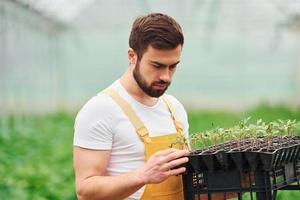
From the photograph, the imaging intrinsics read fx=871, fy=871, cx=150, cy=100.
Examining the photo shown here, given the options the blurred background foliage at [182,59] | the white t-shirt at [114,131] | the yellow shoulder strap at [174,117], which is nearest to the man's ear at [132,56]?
the white t-shirt at [114,131]

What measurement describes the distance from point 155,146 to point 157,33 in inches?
15.2

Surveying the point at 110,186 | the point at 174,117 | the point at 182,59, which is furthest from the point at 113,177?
the point at 182,59

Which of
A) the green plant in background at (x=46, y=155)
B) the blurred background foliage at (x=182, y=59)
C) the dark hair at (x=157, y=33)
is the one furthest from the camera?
the blurred background foliage at (x=182, y=59)

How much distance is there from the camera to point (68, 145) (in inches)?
472

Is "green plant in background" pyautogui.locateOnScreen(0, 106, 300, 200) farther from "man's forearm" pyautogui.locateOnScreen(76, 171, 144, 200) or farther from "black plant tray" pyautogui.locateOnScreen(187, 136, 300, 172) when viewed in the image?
"man's forearm" pyautogui.locateOnScreen(76, 171, 144, 200)

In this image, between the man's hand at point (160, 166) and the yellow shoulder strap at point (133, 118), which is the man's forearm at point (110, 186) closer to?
the man's hand at point (160, 166)

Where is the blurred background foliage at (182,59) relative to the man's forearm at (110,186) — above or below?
above

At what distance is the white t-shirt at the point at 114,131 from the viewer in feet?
9.61

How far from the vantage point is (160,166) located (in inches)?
107

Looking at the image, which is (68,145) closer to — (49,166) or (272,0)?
(49,166)

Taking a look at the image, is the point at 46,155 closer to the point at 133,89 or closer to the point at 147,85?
the point at 133,89

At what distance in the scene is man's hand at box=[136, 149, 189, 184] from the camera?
273 centimetres

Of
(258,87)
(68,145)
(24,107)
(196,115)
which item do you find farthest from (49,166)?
(258,87)

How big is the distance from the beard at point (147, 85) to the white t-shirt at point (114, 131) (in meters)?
0.10
